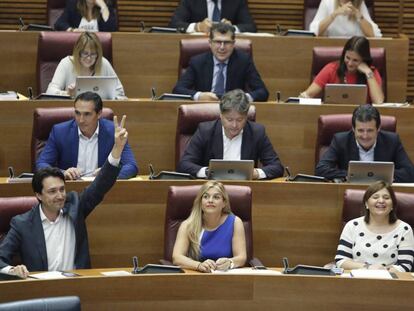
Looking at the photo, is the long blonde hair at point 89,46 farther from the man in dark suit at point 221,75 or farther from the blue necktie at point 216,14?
the blue necktie at point 216,14

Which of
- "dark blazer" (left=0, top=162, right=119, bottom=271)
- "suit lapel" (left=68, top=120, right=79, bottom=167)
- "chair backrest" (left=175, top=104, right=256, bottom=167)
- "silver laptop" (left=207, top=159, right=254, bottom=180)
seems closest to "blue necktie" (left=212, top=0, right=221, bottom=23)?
"chair backrest" (left=175, top=104, right=256, bottom=167)

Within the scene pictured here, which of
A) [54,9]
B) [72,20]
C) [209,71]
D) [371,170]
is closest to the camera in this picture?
[371,170]

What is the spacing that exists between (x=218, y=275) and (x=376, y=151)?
1.28 m

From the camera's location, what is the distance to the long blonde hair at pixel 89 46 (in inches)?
209

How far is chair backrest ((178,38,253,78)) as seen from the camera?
566cm

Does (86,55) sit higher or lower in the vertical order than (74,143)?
higher

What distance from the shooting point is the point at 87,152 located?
4.71 meters

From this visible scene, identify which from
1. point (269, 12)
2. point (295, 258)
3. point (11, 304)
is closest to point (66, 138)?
point (295, 258)

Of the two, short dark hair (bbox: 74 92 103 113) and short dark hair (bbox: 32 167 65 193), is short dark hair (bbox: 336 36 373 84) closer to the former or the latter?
short dark hair (bbox: 74 92 103 113)

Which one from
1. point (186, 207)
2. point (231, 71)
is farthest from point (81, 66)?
point (186, 207)

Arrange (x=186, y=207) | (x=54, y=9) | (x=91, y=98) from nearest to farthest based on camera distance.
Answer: (x=186, y=207) < (x=91, y=98) < (x=54, y=9)

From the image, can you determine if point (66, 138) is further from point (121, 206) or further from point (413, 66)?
point (413, 66)

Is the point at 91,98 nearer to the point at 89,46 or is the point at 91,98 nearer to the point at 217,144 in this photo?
the point at 217,144

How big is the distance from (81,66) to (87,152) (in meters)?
0.76
